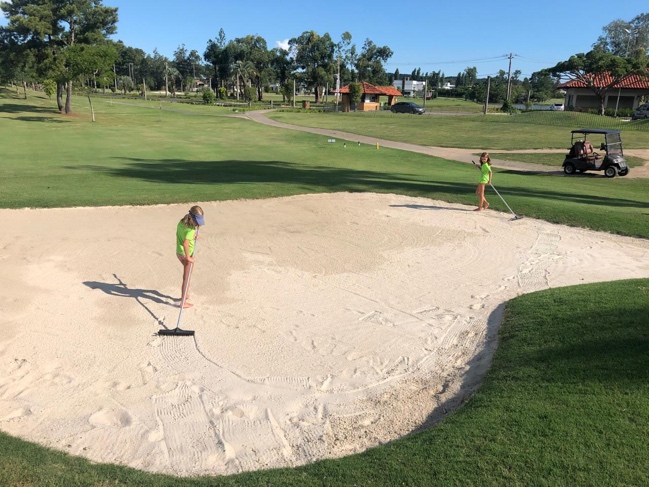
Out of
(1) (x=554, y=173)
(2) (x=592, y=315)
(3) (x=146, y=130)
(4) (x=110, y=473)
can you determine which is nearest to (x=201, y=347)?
(4) (x=110, y=473)

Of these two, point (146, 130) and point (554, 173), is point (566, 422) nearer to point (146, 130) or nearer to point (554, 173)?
point (554, 173)

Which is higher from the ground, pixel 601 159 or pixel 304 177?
pixel 601 159

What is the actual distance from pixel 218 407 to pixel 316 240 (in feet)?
25.0

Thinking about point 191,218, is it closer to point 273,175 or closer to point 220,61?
point 273,175

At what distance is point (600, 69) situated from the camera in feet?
226

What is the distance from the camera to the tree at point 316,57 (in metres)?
108

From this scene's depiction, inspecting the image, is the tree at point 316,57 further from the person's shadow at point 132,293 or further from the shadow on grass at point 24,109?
the person's shadow at point 132,293

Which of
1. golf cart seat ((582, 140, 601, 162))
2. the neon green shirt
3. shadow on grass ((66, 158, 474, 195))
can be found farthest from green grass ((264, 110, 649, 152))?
the neon green shirt

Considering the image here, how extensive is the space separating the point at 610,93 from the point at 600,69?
1114 cm

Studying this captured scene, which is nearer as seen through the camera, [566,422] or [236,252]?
[566,422]

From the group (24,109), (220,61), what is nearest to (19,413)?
(24,109)

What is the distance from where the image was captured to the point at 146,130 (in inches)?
2008

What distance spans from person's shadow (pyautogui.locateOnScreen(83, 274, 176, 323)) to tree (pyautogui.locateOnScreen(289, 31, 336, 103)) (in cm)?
10253

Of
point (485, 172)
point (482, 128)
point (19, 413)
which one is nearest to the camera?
point (19, 413)
